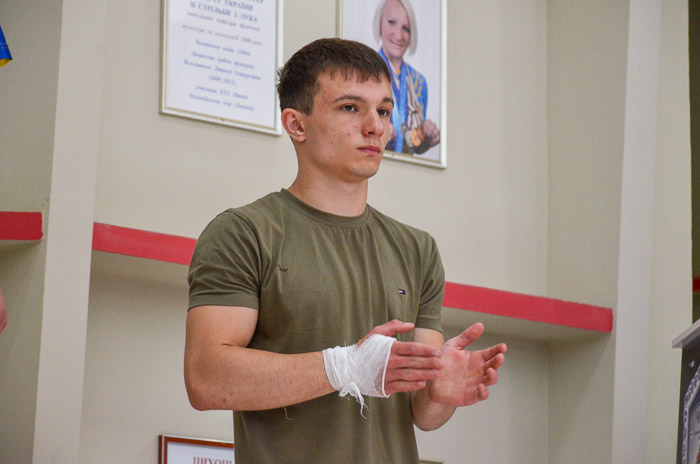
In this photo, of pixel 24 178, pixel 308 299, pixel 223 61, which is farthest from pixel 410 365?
pixel 223 61

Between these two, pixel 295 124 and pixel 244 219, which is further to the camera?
pixel 295 124

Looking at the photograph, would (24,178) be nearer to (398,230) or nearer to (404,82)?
(398,230)

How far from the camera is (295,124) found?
2160 millimetres

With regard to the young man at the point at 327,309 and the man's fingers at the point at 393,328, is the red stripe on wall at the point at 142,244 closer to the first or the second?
the young man at the point at 327,309

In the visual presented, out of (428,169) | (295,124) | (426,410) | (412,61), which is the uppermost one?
(412,61)

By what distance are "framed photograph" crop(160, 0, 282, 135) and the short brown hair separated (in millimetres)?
2064

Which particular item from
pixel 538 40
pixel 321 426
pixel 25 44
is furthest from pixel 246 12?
pixel 321 426

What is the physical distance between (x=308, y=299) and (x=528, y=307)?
286 cm

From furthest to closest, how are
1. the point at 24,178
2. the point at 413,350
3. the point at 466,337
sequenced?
the point at 24,178
the point at 466,337
the point at 413,350

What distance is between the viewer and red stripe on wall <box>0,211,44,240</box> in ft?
11.1

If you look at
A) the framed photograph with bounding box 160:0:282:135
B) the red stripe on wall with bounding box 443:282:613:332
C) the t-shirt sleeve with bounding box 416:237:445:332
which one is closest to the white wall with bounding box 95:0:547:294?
the framed photograph with bounding box 160:0:282:135

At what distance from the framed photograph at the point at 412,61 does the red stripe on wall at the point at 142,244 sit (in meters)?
1.38

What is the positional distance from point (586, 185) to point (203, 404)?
3.54 metres

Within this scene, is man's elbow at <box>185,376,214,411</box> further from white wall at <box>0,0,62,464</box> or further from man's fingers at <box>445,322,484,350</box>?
white wall at <box>0,0,62,464</box>
